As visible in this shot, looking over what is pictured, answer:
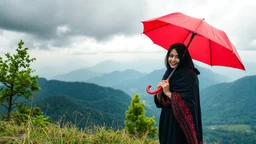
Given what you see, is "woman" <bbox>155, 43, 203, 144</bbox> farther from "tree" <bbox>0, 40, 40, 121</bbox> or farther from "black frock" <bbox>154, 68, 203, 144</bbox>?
"tree" <bbox>0, 40, 40, 121</bbox>

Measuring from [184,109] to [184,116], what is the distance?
0.11m

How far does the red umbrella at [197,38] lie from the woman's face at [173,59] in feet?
1.45

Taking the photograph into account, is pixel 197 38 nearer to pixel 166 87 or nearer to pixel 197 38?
pixel 197 38

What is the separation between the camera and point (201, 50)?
15.8ft

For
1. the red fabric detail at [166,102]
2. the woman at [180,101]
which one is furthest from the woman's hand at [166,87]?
the red fabric detail at [166,102]

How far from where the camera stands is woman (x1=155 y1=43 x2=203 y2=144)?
3.67 meters

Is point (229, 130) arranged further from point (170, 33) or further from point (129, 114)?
point (170, 33)

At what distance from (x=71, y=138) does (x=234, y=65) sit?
131 inches

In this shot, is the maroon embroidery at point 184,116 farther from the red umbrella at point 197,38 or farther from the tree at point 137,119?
the tree at point 137,119

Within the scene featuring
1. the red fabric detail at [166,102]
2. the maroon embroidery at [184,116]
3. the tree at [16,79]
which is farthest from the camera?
the tree at [16,79]

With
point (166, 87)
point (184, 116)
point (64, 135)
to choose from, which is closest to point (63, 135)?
point (64, 135)

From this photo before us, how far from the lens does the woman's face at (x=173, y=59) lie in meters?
3.85

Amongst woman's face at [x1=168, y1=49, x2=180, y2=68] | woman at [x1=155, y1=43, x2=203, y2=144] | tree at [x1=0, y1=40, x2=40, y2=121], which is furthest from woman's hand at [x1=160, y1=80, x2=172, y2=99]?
tree at [x1=0, y1=40, x2=40, y2=121]

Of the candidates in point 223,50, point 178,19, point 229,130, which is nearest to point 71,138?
point 178,19
